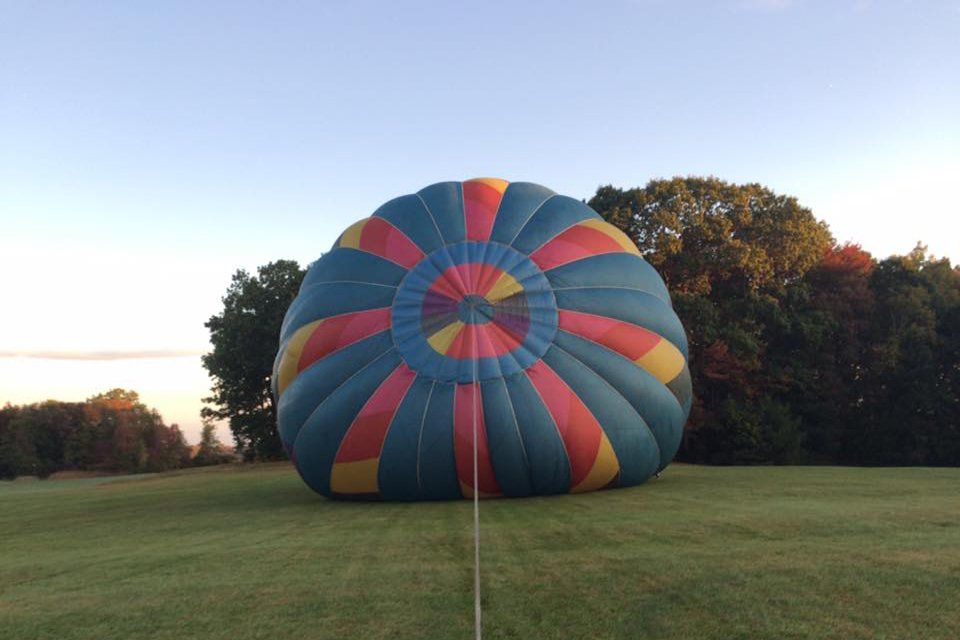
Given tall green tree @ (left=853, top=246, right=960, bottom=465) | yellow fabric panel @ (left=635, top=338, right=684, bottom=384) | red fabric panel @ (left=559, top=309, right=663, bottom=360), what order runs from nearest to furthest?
red fabric panel @ (left=559, top=309, right=663, bottom=360) < yellow fabric panel @ (left=635, top=338, right=684, bottom=384) < tall green tree @ (left=853, top=246, right=960, bottom=465)

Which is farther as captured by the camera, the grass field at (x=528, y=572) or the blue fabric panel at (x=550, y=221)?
the blue fabric panel at (x=550, y=221)

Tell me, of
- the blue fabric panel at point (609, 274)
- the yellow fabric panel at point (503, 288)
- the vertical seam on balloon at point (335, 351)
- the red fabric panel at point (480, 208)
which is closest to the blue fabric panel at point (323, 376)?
the vertical seam on balloon at point (335, 351)

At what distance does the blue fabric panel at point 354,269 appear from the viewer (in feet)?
35.4

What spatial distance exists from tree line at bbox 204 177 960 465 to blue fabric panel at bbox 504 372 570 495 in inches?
533

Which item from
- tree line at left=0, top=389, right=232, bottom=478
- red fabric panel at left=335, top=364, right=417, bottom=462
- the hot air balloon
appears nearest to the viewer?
the hot air balloon

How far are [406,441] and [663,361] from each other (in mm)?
4387

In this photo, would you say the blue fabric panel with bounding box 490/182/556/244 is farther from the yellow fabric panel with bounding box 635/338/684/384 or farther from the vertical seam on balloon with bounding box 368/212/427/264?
the yellow fabric panel with bounding box 635/338/684/384

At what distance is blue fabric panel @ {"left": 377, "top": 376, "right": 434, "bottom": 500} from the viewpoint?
31.7ft

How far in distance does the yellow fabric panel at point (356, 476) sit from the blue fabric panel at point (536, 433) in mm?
2159

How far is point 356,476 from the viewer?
10.0 meters

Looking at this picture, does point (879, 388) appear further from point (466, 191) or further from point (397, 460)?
point (397, 460)

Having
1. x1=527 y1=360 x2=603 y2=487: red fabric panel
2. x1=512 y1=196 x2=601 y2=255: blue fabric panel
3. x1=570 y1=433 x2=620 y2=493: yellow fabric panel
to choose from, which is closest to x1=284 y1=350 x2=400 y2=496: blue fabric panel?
x1=527 y1=360 x2=603 y2=487: red fabric panel

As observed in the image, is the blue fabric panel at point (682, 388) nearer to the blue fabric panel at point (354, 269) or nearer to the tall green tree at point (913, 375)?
the blue fabric panel at point (354, 269)

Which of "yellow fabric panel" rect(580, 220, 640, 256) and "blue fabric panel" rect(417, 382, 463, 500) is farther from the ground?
"yellow fabric panel" rect(580, 220, 640, 256)
